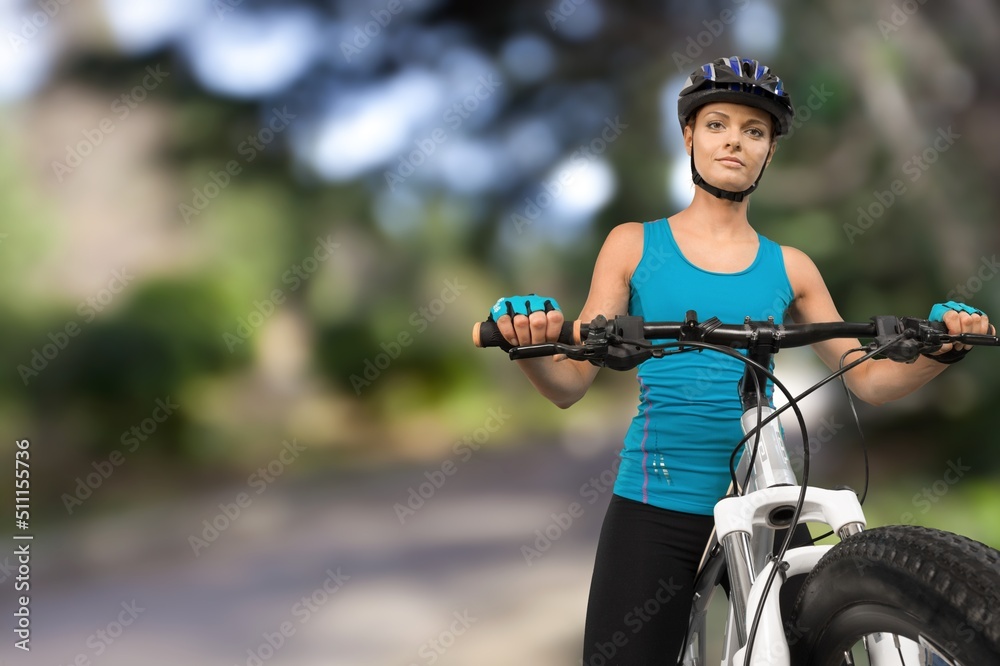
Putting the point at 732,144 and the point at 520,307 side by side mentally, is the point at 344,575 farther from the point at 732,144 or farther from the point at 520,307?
the point at 520,307

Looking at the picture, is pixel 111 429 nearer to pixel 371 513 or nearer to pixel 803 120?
pixel 371 513

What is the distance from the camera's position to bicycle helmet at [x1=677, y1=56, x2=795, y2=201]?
4.82 ft

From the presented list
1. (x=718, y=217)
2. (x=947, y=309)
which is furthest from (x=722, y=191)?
(x=947, y=309)

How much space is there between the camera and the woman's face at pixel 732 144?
1.50 m

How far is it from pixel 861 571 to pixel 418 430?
431 centimetres

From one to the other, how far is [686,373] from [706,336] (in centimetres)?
39

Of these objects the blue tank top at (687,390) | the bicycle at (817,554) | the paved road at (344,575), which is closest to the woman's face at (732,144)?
the blue tank top at (687,390)

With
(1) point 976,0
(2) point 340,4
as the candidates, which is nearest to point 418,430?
(2) point 340,4

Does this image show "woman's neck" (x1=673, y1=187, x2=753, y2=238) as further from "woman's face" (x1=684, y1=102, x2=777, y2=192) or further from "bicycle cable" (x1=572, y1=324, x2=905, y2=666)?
"bicycle cable" (x1=572, y1=324, x2=905, y2=666)

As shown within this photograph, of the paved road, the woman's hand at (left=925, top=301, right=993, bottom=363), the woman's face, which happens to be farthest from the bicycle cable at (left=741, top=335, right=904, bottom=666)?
the paved road

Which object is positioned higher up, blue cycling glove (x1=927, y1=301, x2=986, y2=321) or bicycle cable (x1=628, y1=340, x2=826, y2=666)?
blue cycling glove (x1=927, y1=301, x2=986, y2=321)

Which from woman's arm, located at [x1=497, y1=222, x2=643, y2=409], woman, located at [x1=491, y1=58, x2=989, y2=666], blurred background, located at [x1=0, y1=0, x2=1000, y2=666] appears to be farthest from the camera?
blurred background, located at [x1=0, y1=0, x2=1000, y2=666]

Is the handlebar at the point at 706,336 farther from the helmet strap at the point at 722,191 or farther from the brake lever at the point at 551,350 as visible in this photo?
the helmet strap at the point at 722,191

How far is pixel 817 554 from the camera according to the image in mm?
1178
